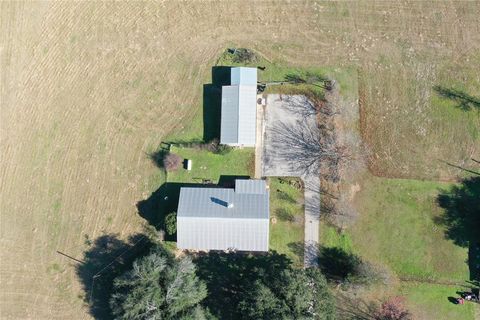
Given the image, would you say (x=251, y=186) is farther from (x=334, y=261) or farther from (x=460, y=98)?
(x=460, y=98)

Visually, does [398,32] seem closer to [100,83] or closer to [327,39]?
[327,39]

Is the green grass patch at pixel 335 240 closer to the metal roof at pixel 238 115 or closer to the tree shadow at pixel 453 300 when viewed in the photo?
the tree shadow at pixel 453 300

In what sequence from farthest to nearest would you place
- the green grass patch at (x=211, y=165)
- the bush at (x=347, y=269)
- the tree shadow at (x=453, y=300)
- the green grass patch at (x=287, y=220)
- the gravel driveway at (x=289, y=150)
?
the green grass patch at (x=211, y=165) → the gravel driveway at (x=289, y=150) → the green grass patch at (x=287, y=220) → the tree shadow at (x=453, y=300) → the bush at (x=347, y=269)

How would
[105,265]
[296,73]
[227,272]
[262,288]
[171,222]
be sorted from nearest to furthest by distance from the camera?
[262,288], [171,222], [227,272], [105,265], [296,73]

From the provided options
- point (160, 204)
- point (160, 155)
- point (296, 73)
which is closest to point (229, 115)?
point (160, 155)

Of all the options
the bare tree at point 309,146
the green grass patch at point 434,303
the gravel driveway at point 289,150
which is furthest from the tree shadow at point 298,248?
the green grass patch at point 434,303

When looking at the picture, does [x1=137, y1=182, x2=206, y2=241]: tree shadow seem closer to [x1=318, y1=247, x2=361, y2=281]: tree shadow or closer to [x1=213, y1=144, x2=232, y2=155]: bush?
[x1=213, y1=144, x2=232, y2=155]: bush
